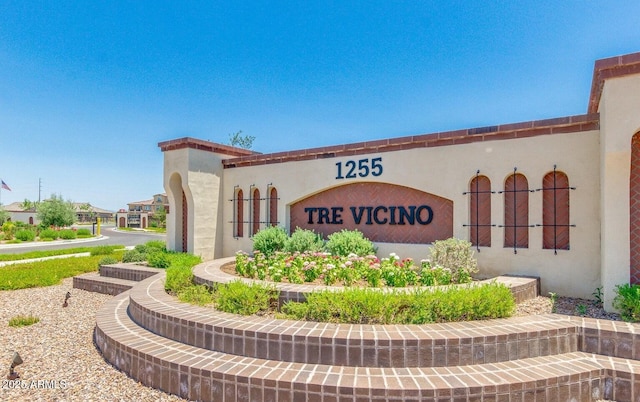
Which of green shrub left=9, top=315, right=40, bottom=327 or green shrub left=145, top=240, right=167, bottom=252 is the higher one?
green shrub left=145, top=240, right=167, bottom=252

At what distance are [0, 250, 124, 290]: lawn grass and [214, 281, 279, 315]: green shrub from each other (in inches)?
344

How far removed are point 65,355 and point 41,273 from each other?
28.1 ft

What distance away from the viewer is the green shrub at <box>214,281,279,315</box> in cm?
549

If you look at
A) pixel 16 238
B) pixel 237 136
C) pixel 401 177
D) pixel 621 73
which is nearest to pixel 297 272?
pixel 401 177

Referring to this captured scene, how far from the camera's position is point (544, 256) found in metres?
7.67

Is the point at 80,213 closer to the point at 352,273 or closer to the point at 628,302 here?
the point at 352,273

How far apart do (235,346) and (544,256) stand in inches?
261

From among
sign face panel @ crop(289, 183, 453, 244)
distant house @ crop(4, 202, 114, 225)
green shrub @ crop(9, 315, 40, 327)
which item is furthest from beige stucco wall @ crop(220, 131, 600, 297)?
distant house @ crop(4, 202, 114, 225)

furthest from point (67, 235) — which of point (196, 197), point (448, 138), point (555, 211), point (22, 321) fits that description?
point (555, 211)

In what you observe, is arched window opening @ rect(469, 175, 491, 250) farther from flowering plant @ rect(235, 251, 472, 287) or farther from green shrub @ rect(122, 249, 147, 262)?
green shrub @ rect(122, 249, 147, 262)

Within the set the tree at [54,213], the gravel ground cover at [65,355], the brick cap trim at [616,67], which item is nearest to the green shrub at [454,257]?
the gravel ground cover at [65,355]

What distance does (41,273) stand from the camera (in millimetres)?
12242

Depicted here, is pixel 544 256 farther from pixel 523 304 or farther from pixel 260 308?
pixel 260 308

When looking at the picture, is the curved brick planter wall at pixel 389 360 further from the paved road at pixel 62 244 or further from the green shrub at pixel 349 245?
the paved road at pixel 62 244
